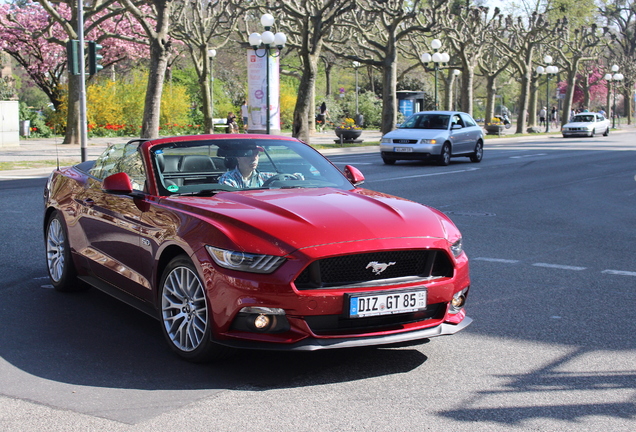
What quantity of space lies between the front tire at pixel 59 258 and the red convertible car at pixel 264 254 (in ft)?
2.02

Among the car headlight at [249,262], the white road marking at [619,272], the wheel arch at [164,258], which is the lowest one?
the white road marking at [619,272]

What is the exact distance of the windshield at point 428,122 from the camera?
25016 millimetres

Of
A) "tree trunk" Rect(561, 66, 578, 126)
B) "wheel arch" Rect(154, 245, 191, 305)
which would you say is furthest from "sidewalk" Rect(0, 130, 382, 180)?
"tree trunk" Rect(561, 66, 578, 126)

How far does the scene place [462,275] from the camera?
519 centimetres

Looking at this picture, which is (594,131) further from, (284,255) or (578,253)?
(284,255)

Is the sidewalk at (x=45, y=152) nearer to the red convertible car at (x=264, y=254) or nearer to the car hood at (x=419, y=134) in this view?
the car hood at (x=419, y=134)

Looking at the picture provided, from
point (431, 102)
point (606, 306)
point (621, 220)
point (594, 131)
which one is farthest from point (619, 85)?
point (606, 306)

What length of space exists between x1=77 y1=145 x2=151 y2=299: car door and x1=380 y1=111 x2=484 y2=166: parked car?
57.6 ft

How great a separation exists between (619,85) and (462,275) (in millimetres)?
83342

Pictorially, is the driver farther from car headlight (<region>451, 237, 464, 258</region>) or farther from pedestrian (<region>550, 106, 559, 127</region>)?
pedestrian (<region>550, 106, 559, 127</region>)

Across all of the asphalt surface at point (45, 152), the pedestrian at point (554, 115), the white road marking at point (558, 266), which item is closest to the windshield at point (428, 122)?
the asphalt surface at point (45, 152)

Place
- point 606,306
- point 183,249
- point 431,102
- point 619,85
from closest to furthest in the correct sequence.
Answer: point 183,249 < point 606,306 < point 431,102 < point 619,85

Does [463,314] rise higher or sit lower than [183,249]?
lower

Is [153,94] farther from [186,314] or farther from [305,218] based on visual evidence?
[305,218]
